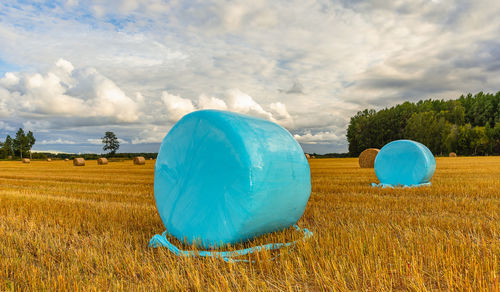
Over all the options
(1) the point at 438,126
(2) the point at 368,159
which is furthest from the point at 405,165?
(1) the point at 438,126

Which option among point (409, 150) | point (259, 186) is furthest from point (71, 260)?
point (409, 150)

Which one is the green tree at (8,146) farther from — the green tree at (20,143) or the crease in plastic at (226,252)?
the crease in plastic at (226,252)

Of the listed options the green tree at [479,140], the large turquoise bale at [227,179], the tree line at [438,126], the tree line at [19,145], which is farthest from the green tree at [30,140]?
the green tree at [479,140]

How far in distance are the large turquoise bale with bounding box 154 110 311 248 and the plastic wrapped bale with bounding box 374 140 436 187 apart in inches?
256

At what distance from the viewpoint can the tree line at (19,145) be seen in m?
70.1

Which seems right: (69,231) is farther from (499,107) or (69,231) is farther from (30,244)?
(499,107)

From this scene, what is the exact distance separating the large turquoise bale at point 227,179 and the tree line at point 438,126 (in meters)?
60.3

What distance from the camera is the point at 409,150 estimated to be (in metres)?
9.31

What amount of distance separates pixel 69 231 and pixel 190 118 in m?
2.62

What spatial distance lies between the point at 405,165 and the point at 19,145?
85.2 metres

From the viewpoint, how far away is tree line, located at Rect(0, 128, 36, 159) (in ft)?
230

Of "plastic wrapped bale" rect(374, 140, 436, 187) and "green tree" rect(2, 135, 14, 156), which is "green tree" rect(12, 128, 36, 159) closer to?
"green tree" rect(2, 135, 14, 156)

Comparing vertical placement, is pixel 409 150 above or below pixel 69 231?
above

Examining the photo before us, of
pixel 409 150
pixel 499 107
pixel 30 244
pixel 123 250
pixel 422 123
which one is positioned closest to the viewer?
pixel 123 250
